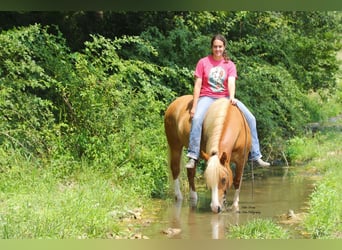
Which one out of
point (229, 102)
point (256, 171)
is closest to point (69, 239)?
point (229, 102)

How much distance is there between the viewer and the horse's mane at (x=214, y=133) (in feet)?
16.1

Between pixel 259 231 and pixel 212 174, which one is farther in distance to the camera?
pixel 212 174

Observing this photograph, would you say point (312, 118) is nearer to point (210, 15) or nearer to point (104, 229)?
point (210, 15)

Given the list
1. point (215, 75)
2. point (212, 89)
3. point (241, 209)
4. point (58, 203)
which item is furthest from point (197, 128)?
point (58, 203)

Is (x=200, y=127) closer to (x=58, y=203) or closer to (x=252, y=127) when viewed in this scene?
(x=252, y=127)

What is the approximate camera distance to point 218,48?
5.48 meters

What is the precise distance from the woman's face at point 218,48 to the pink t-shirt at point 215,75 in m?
0.06

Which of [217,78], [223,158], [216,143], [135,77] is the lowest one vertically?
[223,158]

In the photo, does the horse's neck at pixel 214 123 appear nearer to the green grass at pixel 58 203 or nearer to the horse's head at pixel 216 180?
the horse's head at pixel 216 180

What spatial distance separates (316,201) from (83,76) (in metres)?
2.97

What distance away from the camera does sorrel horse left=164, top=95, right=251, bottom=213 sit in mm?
4930

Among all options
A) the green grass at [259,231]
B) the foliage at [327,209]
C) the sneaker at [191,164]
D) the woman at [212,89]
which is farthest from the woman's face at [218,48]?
the green grass at [259,231]

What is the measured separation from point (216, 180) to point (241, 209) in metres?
0.86

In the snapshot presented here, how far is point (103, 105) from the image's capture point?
22.3ft
